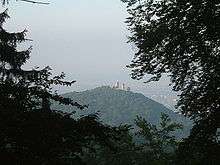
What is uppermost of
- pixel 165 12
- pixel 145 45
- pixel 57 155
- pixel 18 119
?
pixel 165 12

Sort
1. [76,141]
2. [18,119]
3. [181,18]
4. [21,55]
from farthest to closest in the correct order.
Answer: [21,55] → [181,18] → [76,141] → [18,119]

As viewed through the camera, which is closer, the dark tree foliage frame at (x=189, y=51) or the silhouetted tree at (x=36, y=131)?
the silhouetted tree at (x=36, y=131)

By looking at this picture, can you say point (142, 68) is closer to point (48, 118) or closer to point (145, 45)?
point (145, 45)

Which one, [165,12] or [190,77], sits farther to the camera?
[190,77]

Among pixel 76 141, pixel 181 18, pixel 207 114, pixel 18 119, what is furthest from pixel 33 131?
pixel 207 114

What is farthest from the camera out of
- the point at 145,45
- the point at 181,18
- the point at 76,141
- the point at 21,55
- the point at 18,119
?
the point at 21,55

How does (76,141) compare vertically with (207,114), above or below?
below

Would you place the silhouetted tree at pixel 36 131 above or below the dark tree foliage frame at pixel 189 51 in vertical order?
below

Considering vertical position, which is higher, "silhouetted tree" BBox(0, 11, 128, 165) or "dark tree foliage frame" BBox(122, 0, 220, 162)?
"dark tree foliage frame" BBox(122, 0, 220, 162)

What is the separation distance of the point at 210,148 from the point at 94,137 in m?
7.55

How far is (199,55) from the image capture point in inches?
488

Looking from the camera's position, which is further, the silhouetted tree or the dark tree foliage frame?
the dark tree foliage frame

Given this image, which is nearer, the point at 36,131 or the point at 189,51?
the point at 36,131

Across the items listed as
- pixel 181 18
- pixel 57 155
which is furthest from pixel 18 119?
pixel 181 18
